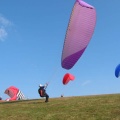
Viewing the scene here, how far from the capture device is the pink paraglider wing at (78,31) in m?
29.4

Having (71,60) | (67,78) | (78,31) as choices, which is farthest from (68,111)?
(67,78)

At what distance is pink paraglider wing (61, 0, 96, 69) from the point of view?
2941 cm

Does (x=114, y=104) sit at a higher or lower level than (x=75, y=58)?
lower

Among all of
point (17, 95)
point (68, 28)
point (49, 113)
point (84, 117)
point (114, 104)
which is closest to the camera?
point (84, 117)

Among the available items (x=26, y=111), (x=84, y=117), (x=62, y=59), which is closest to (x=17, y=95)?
(x=62, y=59)

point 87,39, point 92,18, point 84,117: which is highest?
point 92,18

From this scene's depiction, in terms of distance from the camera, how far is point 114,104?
24.5 metres

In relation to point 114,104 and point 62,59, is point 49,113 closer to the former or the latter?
point 114,104

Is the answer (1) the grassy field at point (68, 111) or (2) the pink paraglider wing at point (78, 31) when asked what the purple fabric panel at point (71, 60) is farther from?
(1) the grassy field at point (68, 111)

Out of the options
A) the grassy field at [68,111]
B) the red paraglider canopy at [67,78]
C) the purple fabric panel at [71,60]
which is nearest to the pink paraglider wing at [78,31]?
the purple fabric panel at [71,60]

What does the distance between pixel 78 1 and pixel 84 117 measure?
12893 millimetres

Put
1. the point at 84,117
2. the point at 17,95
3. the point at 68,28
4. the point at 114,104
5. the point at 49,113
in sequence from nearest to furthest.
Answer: the point at 84,117 → the point at 49,113 → the point at 114,104 → the point at 68,28 → the point at 17,95

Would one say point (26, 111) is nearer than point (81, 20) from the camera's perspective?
Yes

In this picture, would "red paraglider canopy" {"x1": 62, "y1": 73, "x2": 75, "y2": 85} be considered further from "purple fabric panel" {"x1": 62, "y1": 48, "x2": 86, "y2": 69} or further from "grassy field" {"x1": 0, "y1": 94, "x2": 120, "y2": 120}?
"grassy field" {"x1": 0, "y1": 94, "x2": 120, "y2": 120}
